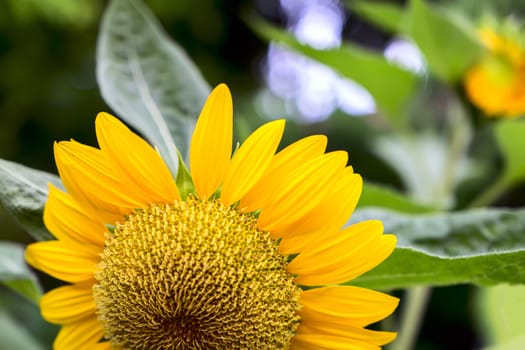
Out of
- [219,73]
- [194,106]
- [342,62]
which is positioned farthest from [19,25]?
[194,106]

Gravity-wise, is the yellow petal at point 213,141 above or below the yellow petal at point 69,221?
above

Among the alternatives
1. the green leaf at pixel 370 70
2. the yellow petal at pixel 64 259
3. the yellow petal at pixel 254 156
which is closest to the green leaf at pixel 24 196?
the yellow petal at pixel 64 259

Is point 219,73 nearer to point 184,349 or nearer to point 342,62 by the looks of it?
point 342,62

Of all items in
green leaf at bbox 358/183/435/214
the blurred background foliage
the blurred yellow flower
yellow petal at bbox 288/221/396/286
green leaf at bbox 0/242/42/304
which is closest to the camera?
yellow petal at bbox 288/221/396/286

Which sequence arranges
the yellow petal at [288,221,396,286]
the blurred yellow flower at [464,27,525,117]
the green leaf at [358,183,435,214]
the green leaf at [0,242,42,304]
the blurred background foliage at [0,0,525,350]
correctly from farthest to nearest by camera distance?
1. the blurred background foliage at [0,0,525,350]
2. the blurred yellow flower at [464,27,525,117]
3. the green leaf at [358,183,435,214]
4. the green leaf at [0,242,42,304]
5. the yellow petal at [288,221,396,286]

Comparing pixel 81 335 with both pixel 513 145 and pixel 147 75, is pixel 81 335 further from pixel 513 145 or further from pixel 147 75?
pixel 513 145

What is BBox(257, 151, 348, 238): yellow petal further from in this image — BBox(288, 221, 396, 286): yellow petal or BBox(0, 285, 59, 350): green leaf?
BBox(0, 285, 59, 350): green leaf

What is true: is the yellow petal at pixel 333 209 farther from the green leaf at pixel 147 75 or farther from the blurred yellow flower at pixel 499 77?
the blurred yellow flower at pixel 499 77

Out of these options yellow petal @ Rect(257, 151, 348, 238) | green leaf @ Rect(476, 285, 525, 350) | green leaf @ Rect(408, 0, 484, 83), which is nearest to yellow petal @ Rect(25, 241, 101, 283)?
yellow petal @ Rect(257, 151, 348, 238)
